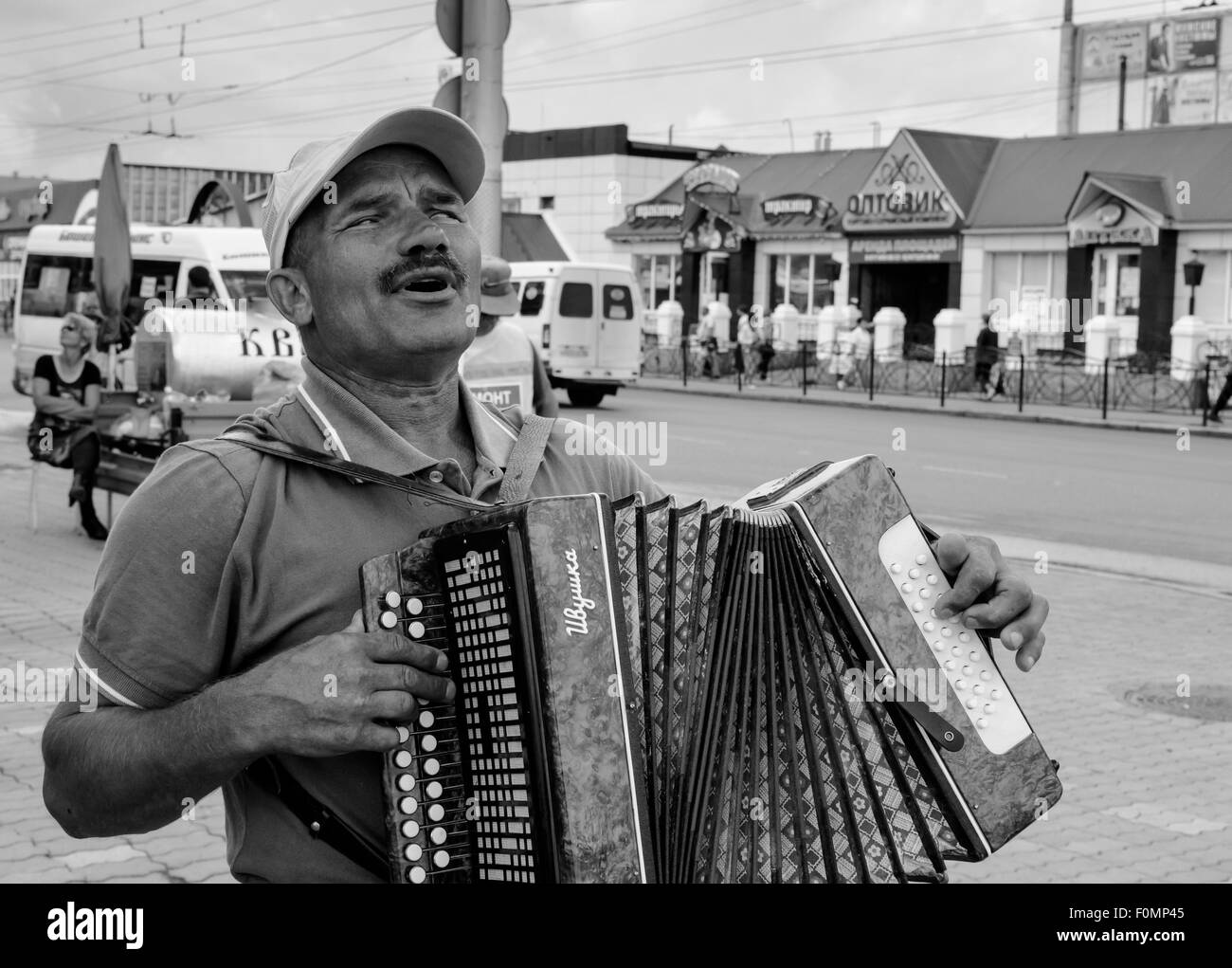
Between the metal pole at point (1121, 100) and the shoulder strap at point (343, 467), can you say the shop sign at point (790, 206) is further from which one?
the shoulder strap at point (343, 467)

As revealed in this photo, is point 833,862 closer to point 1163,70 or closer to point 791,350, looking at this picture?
point 791,350

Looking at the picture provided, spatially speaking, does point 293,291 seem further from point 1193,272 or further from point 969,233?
point 969,233

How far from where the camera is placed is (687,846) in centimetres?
209

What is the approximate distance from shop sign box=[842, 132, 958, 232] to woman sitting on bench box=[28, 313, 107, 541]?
30273 millimetres

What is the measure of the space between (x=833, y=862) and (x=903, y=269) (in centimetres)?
4234

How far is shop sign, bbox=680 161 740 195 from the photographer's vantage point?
44469mm

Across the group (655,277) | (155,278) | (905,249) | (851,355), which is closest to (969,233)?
(905,249)

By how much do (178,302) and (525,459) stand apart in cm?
1919

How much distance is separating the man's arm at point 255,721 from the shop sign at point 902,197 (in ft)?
127

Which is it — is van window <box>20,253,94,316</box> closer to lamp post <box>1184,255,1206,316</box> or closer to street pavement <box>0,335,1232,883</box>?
→ street pavement <box>0,335,1232,883</box>

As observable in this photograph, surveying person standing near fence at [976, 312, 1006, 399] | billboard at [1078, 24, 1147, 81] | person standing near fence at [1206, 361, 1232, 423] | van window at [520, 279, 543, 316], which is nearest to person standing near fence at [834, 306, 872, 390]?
person standing near fence at [976, 312, 1006, 399]

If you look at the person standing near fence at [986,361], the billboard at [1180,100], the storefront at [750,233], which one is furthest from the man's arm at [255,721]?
the billboard at [1180,100]

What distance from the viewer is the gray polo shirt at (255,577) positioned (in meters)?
2.01
